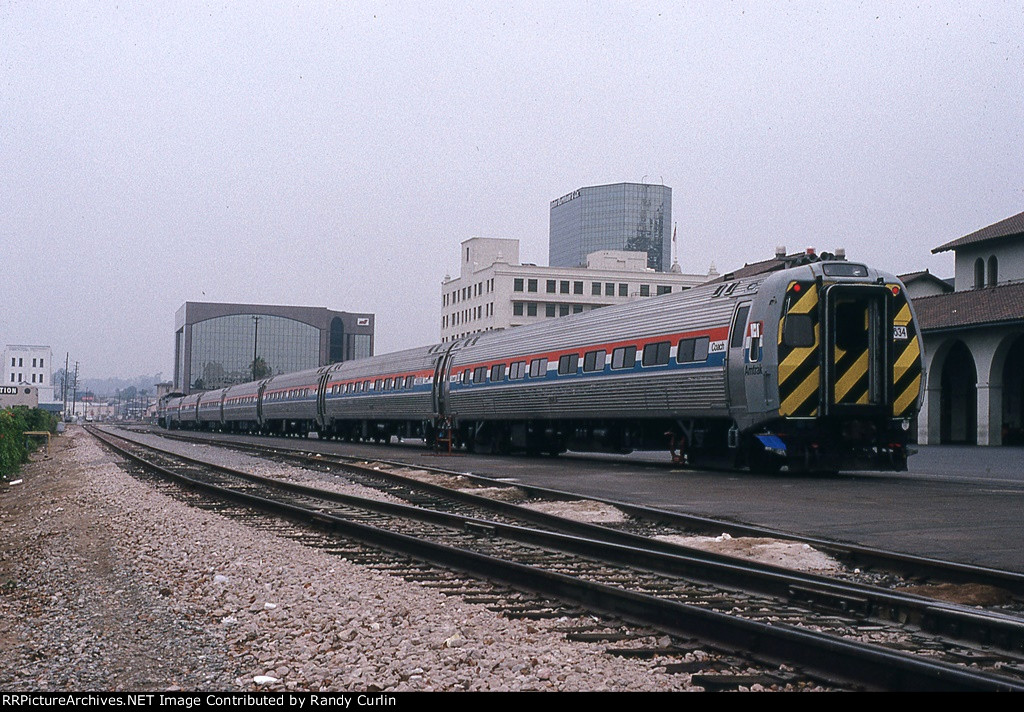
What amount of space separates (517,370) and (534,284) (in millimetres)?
81127

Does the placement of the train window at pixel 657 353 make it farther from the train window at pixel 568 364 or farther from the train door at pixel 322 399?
the train door at pixel 322 399

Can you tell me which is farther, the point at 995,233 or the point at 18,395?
the point at 18,395

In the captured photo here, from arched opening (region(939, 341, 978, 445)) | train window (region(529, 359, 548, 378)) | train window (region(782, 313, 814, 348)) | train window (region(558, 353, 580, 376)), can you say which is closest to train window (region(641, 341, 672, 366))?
train window (region(558, 353, 580, 376))

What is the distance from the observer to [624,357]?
20.9 m

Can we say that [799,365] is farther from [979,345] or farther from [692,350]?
[979,345]

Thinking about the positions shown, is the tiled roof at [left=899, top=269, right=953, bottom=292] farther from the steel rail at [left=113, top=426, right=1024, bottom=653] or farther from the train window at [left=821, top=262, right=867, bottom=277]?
the steel rail at [left=113, top=426, right=1024, bottom=653]

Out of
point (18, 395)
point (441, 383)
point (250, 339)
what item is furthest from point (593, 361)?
point (250, 339)

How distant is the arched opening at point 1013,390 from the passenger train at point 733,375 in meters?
17.0

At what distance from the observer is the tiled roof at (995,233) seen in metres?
36.4

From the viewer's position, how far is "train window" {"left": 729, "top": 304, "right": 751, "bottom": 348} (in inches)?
683

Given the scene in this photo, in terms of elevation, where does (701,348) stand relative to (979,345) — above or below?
below

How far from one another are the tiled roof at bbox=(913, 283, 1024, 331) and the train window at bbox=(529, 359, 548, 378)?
14643mm

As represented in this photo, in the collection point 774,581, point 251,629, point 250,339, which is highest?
point 250,339

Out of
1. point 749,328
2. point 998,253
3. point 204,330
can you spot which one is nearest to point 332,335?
point 204,330
